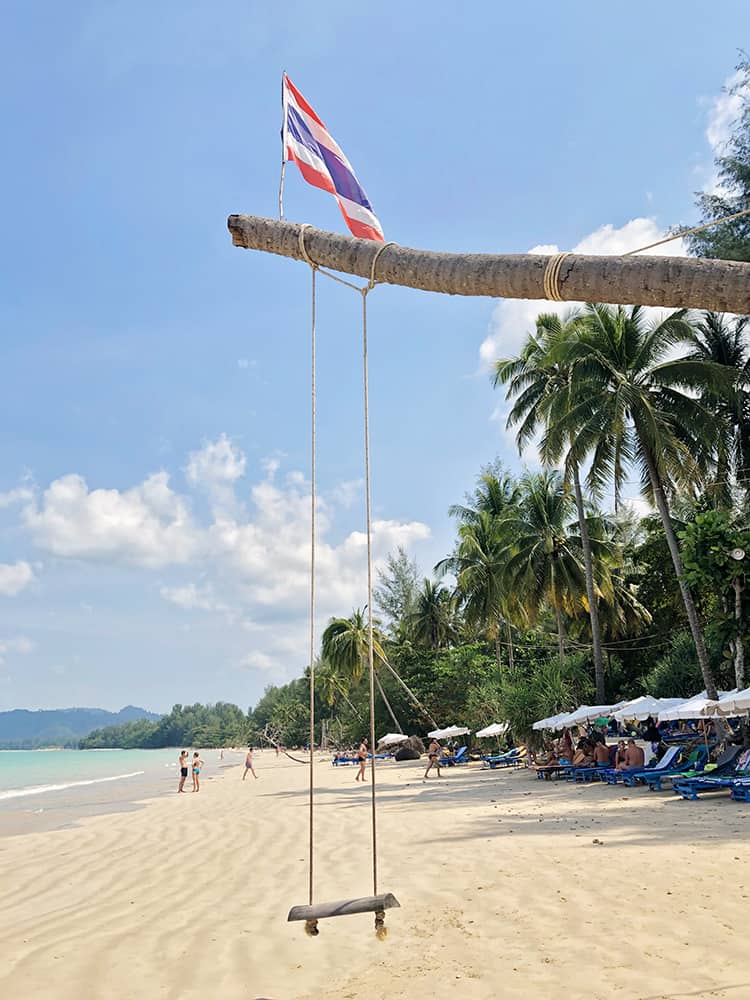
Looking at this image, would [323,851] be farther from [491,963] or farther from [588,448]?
[588,448]

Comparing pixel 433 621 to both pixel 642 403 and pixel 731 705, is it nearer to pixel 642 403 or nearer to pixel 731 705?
pixel 642 403

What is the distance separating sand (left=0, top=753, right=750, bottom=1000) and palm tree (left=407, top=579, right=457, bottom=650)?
118 ft

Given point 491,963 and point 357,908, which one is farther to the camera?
point 491,963

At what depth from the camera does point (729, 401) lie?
23.0 m

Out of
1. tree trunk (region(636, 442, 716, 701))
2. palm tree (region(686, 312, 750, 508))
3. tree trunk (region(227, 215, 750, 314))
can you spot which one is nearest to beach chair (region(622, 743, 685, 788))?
tree trunk (region(636, 442, 716, 701))

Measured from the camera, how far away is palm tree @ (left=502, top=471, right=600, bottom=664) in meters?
32.6

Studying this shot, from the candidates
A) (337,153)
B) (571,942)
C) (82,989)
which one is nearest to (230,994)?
(82,989)

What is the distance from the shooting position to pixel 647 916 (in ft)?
20.9

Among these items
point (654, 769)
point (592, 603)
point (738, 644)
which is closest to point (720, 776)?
point (654, 769)

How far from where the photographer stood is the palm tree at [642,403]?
22391 mm

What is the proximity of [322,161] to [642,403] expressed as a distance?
60.6 ft

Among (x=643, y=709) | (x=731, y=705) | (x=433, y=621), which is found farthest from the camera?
(x=433, y=621)

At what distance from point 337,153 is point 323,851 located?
9.00 m

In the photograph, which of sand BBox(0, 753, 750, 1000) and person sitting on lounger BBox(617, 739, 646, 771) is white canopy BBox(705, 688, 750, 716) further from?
person sitting on lounger BBox(617, 739, 646, 771)
